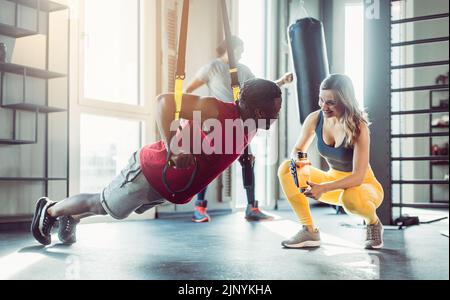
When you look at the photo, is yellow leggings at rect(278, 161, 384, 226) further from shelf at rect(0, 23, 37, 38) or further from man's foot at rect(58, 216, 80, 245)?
shelf at rect(0, 23, 37, 38)

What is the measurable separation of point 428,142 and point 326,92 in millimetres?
4959

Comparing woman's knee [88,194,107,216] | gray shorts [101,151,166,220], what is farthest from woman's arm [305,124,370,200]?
woman's knee [88,194,107,216]

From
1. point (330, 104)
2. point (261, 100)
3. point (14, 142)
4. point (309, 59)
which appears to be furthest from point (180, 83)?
point (309, 59)

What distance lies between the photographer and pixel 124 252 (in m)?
2.00

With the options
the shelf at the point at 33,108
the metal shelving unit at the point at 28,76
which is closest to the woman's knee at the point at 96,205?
the metal shelving unit at the point at 28,76

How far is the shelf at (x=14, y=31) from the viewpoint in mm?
2842

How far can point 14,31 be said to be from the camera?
9.53 feet

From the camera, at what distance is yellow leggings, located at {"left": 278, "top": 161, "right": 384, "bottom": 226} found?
211cm

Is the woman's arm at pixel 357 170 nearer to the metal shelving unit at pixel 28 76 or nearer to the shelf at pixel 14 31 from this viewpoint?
the metal shelving unit at pixel 28 76

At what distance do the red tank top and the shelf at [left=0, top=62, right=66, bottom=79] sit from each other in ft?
4.84

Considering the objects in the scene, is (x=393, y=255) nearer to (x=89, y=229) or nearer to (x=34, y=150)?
(x=89, y=229)

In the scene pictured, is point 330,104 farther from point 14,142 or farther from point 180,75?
point 14,142

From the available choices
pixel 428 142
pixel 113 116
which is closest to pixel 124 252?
pixel 113 116

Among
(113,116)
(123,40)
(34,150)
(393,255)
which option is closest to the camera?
(393,255)
